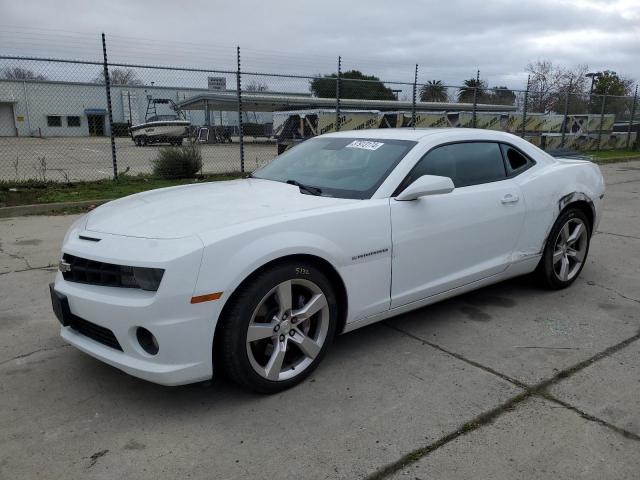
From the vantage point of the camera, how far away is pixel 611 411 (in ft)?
9.05

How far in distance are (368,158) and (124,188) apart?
289 inches

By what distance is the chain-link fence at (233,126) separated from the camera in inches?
537

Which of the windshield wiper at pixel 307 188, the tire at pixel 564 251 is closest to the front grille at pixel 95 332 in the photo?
the windshield wiper at pixel 307 188

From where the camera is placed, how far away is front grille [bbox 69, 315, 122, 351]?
2686 millimetres

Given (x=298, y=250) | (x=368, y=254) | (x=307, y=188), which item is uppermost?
(x=307, y=188)

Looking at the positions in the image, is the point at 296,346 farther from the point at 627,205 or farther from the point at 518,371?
the point at 627,205

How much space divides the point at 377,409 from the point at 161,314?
1238mm

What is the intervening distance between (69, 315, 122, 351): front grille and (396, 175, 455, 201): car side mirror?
1874 millimetres

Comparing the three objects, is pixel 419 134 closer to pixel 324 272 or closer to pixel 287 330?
pixel 324 272

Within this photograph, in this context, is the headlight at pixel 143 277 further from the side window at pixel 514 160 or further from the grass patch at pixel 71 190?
the grass patch at pixel 71 190

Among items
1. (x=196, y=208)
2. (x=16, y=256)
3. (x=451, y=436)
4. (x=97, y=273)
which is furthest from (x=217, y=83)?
(x=451, y=436)

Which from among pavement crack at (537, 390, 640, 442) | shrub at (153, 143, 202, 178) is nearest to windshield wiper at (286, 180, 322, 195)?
pavement crack at (537, 390, 640, 442)

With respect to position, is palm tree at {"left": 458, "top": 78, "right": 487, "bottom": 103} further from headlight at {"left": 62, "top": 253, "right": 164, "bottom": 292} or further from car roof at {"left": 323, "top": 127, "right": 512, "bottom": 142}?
headlight at {"left": 62, "top": 253, "right": 164, "bottom": 292}

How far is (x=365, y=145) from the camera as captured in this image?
385 centimetres
